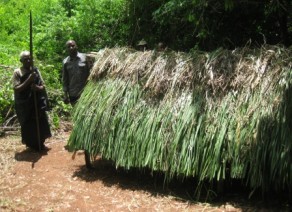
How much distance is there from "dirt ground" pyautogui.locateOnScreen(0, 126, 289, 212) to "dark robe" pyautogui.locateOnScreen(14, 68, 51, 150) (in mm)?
282

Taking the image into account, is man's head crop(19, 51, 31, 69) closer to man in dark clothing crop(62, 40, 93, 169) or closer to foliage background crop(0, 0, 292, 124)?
man in dark clothing crop(62, 40, 93, 169)

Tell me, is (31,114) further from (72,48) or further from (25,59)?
(72,48)

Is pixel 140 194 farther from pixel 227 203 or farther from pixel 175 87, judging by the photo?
pixel 175 87

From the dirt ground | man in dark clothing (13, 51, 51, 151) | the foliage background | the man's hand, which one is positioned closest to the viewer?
the dirt ground

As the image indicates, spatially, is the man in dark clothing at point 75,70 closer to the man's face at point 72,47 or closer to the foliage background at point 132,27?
the man's face at point 72,47

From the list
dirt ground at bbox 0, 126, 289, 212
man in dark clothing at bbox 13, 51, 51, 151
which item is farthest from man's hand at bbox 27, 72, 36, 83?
dirt ground at bbox 0, 126, 289, 212

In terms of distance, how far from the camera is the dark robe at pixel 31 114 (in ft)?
23.9

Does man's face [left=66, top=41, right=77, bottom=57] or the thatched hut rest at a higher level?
man's face [left=66, top=41, right=77, bottom=57]

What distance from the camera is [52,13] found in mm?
13039

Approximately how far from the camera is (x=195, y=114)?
5.24 meters

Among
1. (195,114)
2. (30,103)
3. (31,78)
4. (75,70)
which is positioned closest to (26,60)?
(31,78)

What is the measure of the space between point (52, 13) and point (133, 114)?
27.6 ft

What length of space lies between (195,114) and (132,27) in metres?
5.45

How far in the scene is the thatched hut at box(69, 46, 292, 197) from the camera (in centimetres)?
476
